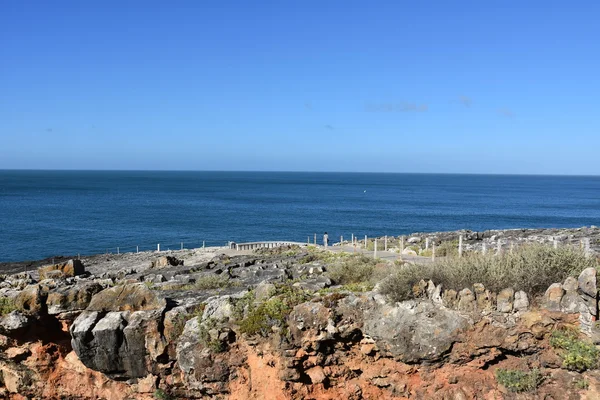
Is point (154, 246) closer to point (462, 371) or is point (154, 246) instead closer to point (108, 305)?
point (108, 305)

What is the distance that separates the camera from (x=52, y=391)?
18.2 meters

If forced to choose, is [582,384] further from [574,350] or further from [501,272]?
[501,272]

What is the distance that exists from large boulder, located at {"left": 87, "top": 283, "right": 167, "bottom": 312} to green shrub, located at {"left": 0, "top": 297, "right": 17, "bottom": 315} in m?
2.79

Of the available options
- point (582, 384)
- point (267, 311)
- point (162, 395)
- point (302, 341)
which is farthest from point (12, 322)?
point (582, 384)

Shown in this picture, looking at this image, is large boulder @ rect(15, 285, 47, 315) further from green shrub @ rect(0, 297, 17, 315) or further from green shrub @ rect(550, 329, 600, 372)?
green shrub @ rect(550, 329, 600, 372)

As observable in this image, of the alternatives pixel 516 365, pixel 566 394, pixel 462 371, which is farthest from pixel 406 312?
pixel 566 394

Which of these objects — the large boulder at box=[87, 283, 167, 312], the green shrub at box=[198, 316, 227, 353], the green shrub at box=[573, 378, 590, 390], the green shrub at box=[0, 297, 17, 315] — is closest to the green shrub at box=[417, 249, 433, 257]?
the green shrub at box=[573, 378, 590, 390]

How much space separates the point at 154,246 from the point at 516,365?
56363 millimetres

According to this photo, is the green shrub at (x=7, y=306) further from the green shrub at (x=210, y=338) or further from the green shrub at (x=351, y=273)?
the green shrub at (x=351, y=273)

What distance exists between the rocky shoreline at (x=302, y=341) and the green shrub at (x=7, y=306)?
61 mm

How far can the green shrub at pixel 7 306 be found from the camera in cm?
1778

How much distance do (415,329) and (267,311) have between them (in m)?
4.62

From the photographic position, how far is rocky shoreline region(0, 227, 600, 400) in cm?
1335

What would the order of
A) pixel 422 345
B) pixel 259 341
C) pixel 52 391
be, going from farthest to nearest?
1. pixel 52 391
2. pixel 259 341
3. pixel 422 345
